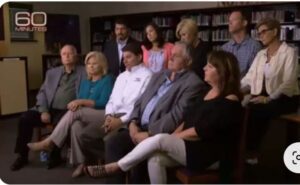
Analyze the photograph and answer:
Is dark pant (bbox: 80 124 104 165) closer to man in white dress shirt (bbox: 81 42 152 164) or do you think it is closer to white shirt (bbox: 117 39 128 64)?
man in white dress shirt (bbox: 81 42 152 164)

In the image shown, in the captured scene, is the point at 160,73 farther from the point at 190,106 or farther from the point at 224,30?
the point at 224,30

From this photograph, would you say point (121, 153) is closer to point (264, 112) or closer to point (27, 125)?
point (27, 125)

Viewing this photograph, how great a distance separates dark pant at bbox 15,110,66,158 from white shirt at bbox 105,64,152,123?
318 millimetres

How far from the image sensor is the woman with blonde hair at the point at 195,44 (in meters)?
1.87

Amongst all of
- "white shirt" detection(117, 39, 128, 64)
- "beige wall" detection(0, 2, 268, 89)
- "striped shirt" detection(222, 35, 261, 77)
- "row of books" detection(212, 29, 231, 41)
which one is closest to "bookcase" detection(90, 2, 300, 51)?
"row of books" detection(212, 29, 231, 41)

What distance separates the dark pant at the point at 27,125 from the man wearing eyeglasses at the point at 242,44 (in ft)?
3.43

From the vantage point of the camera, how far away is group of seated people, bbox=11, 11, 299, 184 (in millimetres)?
1630

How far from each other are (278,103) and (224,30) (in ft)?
5.35

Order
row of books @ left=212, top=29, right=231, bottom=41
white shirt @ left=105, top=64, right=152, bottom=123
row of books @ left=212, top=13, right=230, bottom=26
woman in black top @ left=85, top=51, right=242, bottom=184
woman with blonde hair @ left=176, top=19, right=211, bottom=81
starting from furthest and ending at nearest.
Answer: row of books @ left=212, top=13, right=230, bottom=26
row of books @ left=212, top=29, right=231, bottom=41
white shirt @ left=105, top=64, right=152, bottom=123
woman with blonde hair @ left=176, top=19, right=211, bottom=81
woman in black top @ left=85, top=51, right=242, bottom=184

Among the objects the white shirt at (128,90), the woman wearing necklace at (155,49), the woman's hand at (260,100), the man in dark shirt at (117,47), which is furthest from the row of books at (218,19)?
the white shirt at (128,90)

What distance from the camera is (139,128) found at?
1902 millimetres

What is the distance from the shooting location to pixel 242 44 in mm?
2293

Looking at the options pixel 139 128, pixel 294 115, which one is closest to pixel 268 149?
pixel 294 115

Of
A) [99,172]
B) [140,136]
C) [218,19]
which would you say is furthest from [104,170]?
[218,19]
